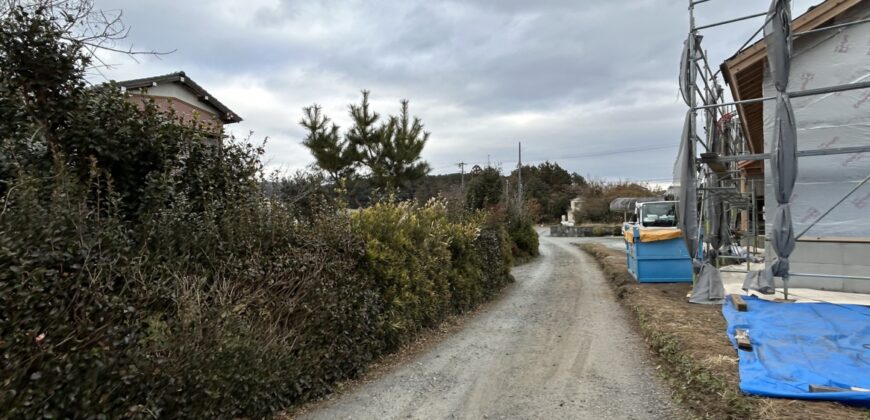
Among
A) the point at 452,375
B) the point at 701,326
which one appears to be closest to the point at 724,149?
the point at 701,326

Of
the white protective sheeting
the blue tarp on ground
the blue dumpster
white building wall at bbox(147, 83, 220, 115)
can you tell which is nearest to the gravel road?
the blue tarp on ground

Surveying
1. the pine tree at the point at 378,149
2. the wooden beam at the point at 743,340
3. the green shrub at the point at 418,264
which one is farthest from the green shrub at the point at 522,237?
the wooden beam at the point at 743,340

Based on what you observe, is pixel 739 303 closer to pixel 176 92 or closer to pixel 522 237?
pixel 176 92

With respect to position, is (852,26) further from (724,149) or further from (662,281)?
(662,281)

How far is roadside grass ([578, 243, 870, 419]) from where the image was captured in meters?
3.28

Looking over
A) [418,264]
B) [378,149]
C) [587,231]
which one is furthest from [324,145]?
[587,231]

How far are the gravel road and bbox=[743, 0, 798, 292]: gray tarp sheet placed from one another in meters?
2.20

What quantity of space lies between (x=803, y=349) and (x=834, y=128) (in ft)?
15.8

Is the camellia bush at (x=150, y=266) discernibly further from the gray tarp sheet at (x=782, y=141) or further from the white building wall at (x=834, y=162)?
the white building wall at (x=834, y=162)

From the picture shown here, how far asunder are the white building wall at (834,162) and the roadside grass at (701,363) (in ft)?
7.11

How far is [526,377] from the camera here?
471 centimetres

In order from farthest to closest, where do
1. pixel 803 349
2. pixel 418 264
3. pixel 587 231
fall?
1. pixel 587 231
2. pixel 418 264
3. pixel 803 349

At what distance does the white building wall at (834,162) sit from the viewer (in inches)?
285

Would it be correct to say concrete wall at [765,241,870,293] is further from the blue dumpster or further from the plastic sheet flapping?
the blue dumpster
